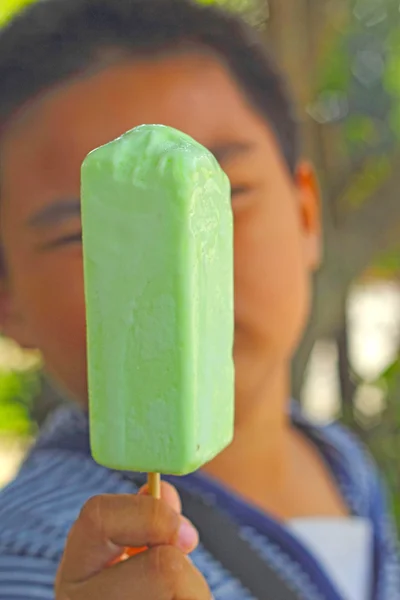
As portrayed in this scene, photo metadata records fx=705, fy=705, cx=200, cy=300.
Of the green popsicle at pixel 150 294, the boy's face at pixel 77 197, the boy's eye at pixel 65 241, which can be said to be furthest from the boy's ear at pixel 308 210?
the green popsicle at pixel 150 294

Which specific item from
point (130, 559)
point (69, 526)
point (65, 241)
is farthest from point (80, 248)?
point (130, 559)

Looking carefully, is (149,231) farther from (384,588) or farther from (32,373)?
(32,373)

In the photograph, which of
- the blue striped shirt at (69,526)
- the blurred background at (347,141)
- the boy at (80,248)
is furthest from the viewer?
the blurred background at (347,141)

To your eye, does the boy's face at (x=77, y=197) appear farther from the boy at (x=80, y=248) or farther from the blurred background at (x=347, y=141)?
the blurred background at (x=347, y=141)

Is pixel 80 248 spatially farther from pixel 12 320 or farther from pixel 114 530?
pixel 114 530

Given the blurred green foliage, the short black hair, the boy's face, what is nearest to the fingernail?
the boy's face

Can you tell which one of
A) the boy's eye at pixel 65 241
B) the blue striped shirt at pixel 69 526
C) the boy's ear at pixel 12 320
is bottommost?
the blue striped shirt at pixel 69 526
